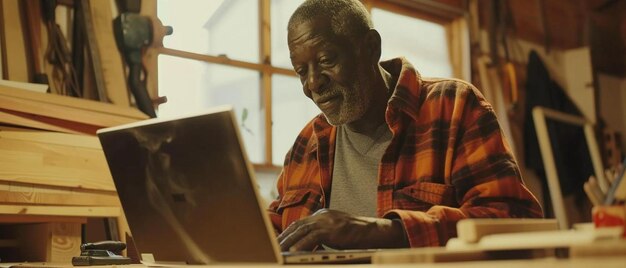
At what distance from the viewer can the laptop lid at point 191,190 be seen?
1145mm

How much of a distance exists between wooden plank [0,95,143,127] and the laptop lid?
1.09m

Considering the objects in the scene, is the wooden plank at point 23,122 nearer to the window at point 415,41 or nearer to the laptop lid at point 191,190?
the laptop lid at point 191,190

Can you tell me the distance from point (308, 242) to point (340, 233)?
0.07m

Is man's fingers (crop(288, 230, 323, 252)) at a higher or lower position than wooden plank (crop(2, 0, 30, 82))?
lower

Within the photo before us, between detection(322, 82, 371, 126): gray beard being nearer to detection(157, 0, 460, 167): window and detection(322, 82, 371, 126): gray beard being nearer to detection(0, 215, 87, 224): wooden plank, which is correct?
Answer: detection(0, 215, 87, 224): wooden plank

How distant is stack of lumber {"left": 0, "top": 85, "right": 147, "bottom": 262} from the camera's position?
2.24 m

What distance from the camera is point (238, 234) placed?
1.18m

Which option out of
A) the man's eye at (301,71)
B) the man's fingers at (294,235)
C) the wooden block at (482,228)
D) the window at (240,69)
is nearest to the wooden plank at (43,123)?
the window at (240,69)

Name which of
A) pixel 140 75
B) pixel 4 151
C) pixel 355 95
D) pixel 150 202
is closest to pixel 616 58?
pixel 140 75

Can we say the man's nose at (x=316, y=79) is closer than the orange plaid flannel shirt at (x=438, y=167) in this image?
No

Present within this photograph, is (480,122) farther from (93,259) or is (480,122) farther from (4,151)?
(4,151)

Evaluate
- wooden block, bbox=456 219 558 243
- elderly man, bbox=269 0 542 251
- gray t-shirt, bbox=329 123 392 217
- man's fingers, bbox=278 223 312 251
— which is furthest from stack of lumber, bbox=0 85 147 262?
wooden block, bbox=456 219 558 243

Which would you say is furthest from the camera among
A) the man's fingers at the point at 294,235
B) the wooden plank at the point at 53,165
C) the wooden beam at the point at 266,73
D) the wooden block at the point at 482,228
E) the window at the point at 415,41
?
the window at the point at 415,41

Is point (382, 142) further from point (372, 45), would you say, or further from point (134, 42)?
point (134, 42)
